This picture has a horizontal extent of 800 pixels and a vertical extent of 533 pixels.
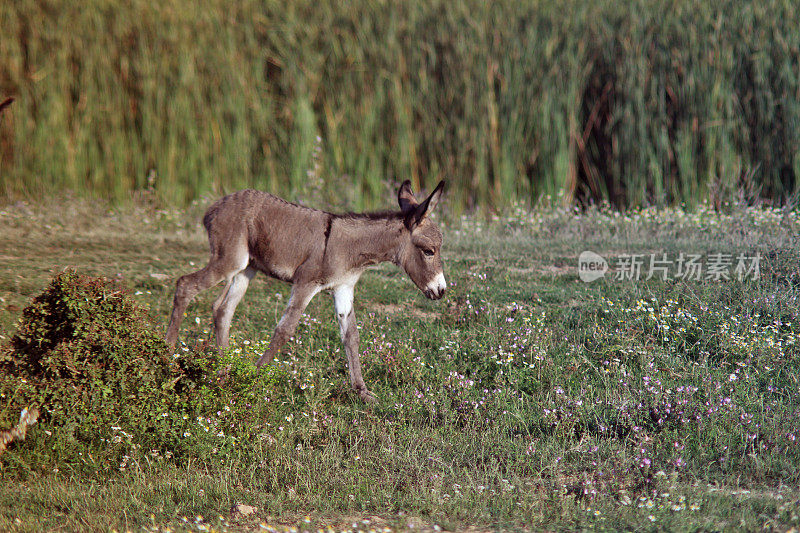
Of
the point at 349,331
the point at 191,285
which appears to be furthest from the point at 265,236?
the point at 349,331

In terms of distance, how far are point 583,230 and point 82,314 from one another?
7710mm

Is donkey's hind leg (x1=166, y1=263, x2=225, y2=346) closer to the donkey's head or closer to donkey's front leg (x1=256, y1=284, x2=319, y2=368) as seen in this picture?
donkey's front leg (x1=256, y1=284, x2=319, y2=368)

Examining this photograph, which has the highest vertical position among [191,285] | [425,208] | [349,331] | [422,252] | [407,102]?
[407,102]

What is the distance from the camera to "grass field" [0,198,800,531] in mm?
4672

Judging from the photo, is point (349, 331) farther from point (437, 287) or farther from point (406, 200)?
point (406, 200)

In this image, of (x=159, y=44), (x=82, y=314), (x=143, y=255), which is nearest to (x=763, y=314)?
(x=82, y=314)

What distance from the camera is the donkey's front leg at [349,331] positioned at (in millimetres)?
6406

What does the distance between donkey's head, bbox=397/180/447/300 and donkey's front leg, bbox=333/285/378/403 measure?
52 cm

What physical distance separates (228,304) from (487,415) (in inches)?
92.8

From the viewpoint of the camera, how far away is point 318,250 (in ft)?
20.8

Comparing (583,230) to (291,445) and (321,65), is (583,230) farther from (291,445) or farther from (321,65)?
(291,445)

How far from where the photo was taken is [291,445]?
5582 millimetres

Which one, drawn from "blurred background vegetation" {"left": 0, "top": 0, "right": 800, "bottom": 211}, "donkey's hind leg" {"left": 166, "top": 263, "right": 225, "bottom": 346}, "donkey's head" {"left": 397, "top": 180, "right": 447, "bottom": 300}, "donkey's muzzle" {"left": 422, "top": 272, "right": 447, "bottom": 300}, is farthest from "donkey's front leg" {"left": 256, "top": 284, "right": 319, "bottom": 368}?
"blurred background vegetation" {"left": 0, "top": 0, "right": 800, "bottom": 211}

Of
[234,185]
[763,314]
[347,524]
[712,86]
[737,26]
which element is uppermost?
[737,26]
